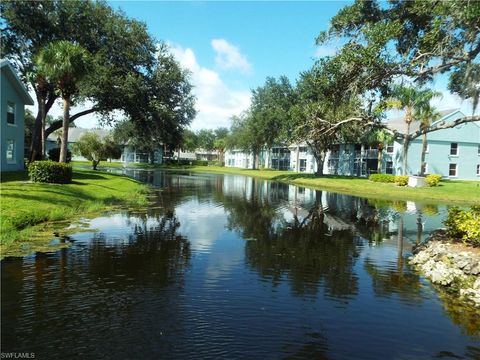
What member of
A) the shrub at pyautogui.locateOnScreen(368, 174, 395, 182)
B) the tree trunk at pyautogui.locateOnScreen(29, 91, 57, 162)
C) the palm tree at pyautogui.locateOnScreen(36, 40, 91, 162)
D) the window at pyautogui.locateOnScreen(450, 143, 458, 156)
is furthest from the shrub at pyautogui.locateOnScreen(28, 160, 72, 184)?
the window at pyautogui.locateOnScreen(450, 143, 458, 156)

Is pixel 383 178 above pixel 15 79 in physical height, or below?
below

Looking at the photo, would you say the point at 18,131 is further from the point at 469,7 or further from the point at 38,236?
the point at 469,7

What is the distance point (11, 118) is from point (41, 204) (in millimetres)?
20398

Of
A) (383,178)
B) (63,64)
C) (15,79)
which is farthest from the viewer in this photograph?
(383,178)

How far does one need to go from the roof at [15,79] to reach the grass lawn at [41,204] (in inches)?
484

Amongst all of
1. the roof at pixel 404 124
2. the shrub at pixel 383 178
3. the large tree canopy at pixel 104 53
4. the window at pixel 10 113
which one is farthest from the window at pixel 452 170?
the window at pixel 10 113

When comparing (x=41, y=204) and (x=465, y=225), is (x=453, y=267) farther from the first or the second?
(x=41, y=204)

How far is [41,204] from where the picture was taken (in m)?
17.3

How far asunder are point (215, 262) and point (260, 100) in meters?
63.7

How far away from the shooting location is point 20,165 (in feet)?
114

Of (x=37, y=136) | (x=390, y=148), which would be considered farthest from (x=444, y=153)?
(x=37, y=136)

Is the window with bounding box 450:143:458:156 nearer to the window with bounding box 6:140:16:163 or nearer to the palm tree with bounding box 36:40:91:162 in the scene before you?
the palm tree with bounding box 36:40:91:162

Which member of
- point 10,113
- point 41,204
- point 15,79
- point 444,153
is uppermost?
point 15,79

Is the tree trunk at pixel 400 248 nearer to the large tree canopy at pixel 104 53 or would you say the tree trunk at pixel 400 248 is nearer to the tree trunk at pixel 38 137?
the large tree canopy at pixel 104 53
